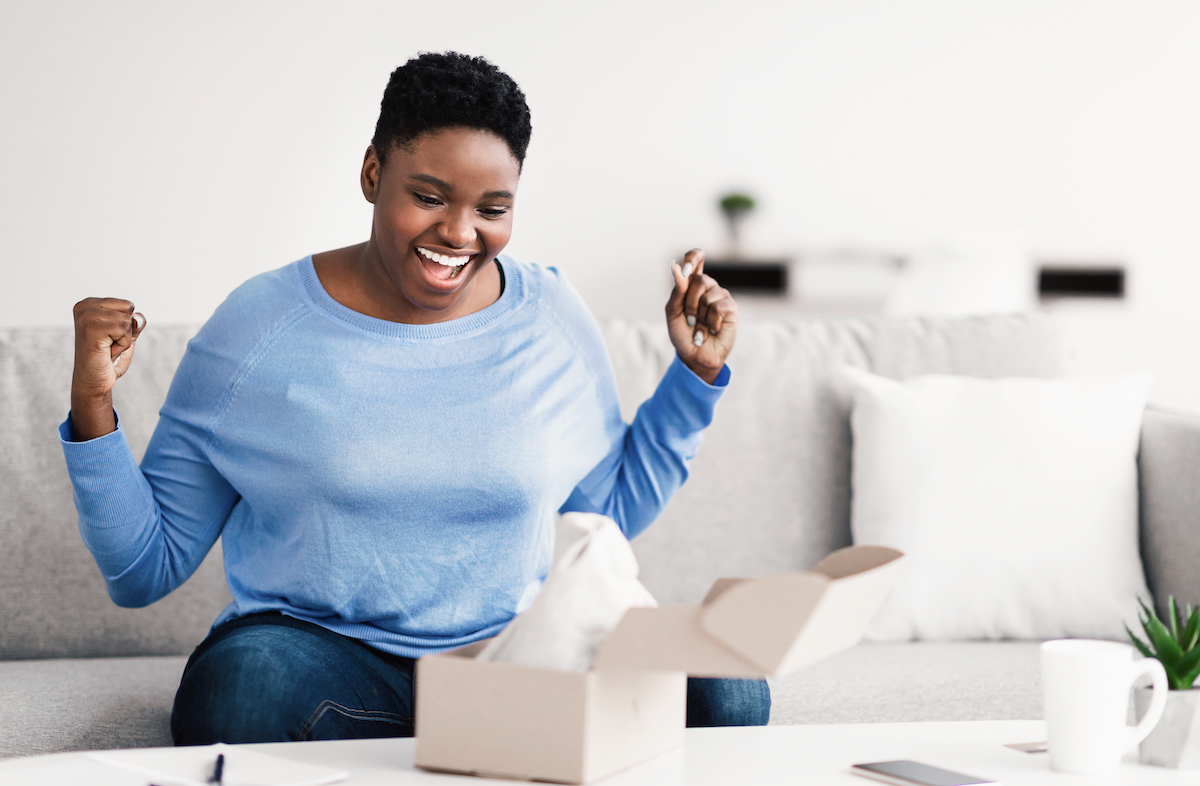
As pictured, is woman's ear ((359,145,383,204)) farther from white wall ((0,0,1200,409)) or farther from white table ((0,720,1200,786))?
white wall ((0,0,1200,409))

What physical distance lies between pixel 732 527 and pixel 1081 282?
3089 mm

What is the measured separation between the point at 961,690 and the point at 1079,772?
0.66m

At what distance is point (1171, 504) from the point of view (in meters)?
1.61

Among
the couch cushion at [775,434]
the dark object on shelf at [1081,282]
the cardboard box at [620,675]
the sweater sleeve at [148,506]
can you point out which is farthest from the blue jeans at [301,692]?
the dark object on shelf at [1081,282]

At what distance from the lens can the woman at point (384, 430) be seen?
109 centimetres

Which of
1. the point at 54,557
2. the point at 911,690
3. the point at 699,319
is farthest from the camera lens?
the point at 54,557

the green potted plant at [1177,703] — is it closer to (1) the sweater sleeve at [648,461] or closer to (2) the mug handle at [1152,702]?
(2) the mug handle at [1152,702]

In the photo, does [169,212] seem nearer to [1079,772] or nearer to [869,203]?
[869,203]

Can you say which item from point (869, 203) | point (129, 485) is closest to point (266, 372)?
point (129, 485)

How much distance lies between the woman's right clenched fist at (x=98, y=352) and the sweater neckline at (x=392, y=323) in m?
0.19

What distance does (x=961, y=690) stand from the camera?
1.37m

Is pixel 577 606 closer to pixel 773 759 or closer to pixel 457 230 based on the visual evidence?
pixel 773 759

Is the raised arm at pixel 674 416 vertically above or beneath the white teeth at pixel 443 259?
beneath

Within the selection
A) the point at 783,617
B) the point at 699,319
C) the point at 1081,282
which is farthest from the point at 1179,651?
the point at 1081,282
